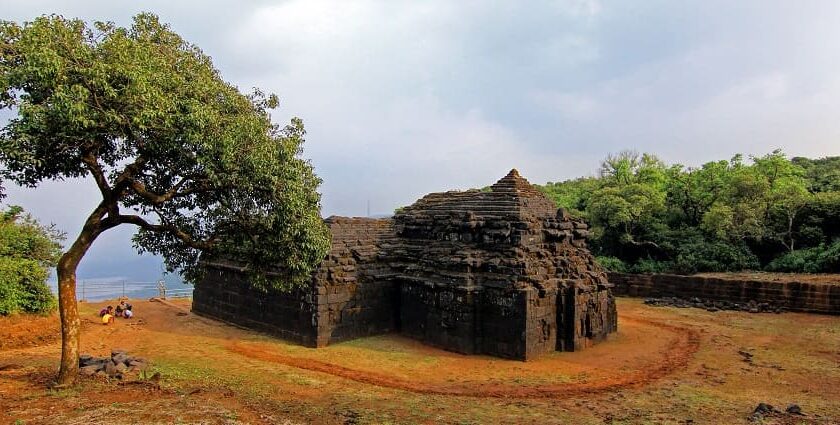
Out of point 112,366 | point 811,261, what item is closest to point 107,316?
point 112,366

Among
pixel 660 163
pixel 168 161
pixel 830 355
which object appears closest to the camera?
pixel 168 161

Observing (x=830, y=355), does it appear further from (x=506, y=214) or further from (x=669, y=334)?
(x=506, y=214)

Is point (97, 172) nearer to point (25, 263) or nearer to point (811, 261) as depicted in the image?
point (25, 263)

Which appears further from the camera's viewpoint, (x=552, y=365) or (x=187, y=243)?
(x=552, y=365)

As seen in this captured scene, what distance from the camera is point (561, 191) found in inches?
2152

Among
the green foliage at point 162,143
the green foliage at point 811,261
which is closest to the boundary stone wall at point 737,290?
the green foliage at point 811,261

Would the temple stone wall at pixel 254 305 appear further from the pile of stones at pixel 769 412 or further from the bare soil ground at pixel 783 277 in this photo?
the bare soil ground at pixel 783 277

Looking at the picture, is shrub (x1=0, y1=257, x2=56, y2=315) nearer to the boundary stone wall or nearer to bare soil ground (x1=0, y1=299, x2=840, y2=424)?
bare soil ground (x1=0, y1=299, x2=840, y2=424)

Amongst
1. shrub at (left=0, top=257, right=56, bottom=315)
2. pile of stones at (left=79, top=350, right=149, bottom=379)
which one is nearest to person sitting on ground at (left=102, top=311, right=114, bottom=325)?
shrub at (left=0, top=257, right=56, bottom=315)

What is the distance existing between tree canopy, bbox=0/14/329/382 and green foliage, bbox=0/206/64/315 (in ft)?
26.6

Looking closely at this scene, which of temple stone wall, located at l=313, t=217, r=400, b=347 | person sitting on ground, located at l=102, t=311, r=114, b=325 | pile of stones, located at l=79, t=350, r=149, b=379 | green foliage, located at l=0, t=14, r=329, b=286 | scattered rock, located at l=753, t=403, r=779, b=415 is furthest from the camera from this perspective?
person sitting on ground, located at l=102, t=311, r=114, b=325

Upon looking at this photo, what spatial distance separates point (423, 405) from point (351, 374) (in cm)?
302

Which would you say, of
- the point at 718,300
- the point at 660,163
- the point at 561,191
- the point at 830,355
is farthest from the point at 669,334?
the point at 561,191

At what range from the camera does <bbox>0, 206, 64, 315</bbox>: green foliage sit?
15.9m
